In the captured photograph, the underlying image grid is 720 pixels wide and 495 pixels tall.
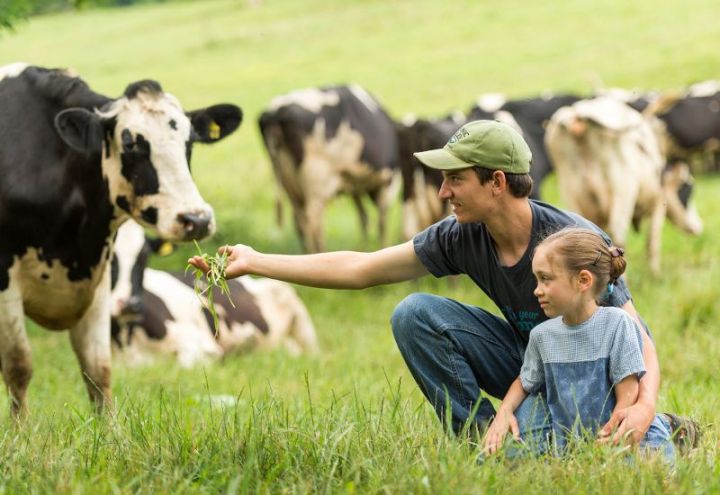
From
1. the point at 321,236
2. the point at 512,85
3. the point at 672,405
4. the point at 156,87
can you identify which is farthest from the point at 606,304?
the point at 512,85

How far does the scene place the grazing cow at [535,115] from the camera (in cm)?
1510

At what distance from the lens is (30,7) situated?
838cm

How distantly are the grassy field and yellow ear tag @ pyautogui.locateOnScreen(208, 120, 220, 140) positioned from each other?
1363 millimetres

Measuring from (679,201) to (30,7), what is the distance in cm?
778

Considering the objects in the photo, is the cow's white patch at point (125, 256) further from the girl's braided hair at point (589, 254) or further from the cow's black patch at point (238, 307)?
the girl's braided hair at point (589, 254)

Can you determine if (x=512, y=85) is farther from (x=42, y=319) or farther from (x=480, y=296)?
(x=42, y=319)

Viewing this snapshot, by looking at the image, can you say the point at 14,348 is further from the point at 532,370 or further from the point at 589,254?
the point at 589,254

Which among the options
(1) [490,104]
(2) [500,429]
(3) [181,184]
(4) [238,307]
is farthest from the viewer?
(1) [490,104]

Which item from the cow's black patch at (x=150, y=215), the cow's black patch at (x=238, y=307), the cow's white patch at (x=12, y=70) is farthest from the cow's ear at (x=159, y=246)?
the cow's black patch at (x=150, y=215)

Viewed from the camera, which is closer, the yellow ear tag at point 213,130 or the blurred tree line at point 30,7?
the yellow ear tag at point 213,130

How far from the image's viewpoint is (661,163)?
41.0 feet

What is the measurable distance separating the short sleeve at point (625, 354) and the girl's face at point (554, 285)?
182 millimetres

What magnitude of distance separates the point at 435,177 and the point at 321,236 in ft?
5.21

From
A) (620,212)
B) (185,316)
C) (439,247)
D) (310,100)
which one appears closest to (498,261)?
(439,247)
